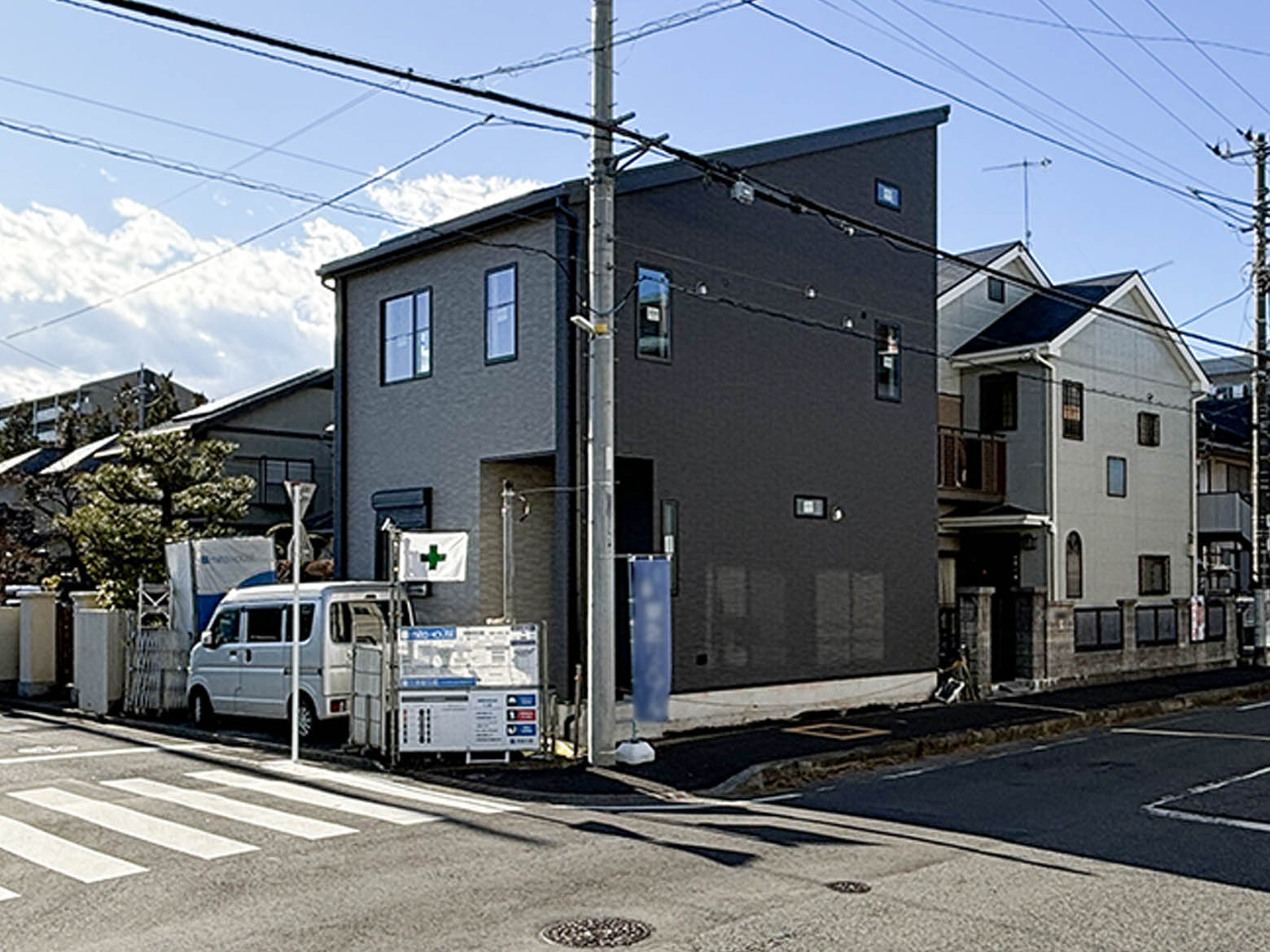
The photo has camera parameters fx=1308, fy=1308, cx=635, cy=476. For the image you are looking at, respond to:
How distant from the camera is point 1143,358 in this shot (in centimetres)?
2930

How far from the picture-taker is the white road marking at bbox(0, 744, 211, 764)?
50.9ft

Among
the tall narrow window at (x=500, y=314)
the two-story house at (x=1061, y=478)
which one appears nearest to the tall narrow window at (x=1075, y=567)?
the two-story house at (x=1061, y=478)

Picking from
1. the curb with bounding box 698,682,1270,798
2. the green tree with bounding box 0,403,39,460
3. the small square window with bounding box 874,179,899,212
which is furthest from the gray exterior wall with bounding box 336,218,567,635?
the green tree with bounding box 0,403,39,460

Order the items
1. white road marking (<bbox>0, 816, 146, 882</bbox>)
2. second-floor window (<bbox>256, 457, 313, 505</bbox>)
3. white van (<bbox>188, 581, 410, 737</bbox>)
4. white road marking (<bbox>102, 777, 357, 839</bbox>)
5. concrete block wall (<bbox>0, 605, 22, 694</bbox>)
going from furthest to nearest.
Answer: second-floor window (<bbox>256, 457, 313, 505</bbox>) < concrete block wall (<bbox>0, 605, 22, 694</bbox>) < white van (<bbox>188, 581, 410, 737</bbox>) < white road marking (<bbox>102, 777, 357, 839</bbox>) < white road marking (<bbox>0, 816, 146, 882</bbox>)

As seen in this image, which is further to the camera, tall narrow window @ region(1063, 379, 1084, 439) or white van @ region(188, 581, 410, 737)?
tall narrow window @ region(1063, 379, 1084, 439)

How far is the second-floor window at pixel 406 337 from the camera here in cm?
1972

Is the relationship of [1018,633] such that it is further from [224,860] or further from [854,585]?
[224,860]

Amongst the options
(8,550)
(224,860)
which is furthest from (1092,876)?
(8,550)

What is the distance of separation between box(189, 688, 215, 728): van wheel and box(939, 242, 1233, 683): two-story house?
41.3 feet

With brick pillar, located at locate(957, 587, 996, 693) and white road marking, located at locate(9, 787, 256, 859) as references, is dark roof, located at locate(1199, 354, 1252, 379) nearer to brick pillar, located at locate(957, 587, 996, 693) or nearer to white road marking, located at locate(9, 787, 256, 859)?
brick pillar, located at locate(957, 587, 996, 693)

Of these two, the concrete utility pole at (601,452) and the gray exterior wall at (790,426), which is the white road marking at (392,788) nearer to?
the concrete utility pole at (601,452)

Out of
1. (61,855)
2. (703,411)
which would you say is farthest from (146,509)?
(61,855)

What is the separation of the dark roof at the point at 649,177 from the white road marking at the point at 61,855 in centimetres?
986

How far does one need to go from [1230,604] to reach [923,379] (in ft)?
43.2
